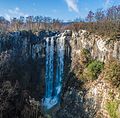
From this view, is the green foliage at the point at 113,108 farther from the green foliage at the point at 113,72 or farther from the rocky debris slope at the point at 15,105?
the rocky debris slope at the point at 15,105

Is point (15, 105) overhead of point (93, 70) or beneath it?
beneath

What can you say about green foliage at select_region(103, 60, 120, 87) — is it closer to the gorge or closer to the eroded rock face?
the gorge

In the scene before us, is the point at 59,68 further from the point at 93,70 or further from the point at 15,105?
the point at 15,105

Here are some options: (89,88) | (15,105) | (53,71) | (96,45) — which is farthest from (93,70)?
(15,105)

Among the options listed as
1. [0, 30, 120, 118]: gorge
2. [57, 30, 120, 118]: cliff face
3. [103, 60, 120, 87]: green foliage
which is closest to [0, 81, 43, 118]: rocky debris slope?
[0, 30, 120, 118]: gorge

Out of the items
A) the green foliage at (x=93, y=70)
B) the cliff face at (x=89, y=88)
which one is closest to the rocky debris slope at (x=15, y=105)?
the cliff face at (x=89, y=88)

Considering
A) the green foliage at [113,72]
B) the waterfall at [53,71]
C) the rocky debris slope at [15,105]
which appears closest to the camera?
the rocky debris slope at [15,105]
